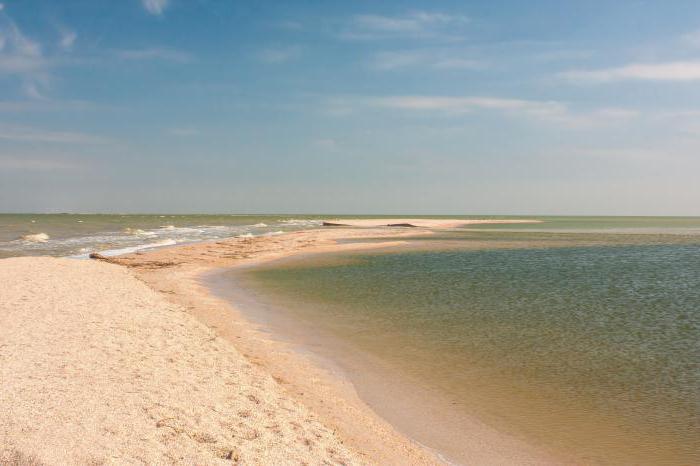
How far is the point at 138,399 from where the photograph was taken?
7391 millimetres

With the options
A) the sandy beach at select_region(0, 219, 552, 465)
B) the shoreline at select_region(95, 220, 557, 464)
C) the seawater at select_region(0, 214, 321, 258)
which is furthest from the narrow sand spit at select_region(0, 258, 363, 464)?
the seawater at select_region(0, 214, 321, 258)

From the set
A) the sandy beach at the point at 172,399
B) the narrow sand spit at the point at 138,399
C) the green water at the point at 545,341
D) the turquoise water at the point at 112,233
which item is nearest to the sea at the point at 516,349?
the green water at the point at 545,341

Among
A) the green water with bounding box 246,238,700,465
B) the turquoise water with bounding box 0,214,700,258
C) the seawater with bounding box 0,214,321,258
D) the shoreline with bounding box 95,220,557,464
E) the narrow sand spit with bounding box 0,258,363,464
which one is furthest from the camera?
the turquoise water with bounding box 0,214,700,258

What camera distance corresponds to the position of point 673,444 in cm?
759

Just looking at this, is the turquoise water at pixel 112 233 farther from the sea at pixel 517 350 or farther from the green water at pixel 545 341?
the green water at pixel 545 341

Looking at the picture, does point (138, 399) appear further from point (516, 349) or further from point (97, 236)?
point (97, 236)

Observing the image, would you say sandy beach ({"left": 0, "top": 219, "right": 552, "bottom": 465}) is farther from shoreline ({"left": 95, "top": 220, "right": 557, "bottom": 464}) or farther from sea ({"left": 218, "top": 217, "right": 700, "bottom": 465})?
sea ({"left": 218, "top": 217, "right": 700, "bottom": 465})

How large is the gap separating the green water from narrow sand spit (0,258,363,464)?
349cm

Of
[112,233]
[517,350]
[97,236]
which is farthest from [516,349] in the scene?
[112,233]

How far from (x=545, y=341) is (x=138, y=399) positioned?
33.2 feet

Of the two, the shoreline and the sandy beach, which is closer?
the sandy beach

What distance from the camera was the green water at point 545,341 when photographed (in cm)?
824

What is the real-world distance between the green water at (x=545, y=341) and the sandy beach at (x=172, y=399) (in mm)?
1451

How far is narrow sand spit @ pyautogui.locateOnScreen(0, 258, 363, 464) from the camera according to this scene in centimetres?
598
